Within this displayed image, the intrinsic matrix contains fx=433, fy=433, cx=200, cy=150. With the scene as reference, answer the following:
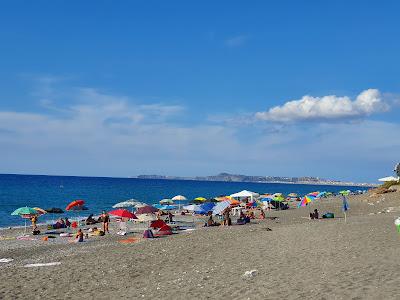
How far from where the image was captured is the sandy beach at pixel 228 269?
10.6 metres

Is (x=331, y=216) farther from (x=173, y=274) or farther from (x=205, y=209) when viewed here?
(x=173, y=274)

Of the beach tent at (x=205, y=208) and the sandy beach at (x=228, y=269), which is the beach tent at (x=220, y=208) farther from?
the sandy beach at (x=228, y=269)

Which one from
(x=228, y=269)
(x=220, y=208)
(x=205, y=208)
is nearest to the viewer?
(x=228, y=269)

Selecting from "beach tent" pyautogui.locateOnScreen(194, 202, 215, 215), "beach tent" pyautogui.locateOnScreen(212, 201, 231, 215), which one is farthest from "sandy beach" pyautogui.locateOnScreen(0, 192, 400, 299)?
"beach tent" pyautogui.locateOnScreen(194, 202, 215, 215)

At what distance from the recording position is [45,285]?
13.3 meters

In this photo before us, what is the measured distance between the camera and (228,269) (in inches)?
535

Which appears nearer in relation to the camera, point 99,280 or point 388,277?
point 388,277

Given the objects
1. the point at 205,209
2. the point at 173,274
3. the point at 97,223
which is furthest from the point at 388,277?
the point at 97,223

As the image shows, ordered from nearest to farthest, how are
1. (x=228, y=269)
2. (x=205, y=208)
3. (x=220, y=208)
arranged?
(x=228, y=269) → (x=220, y=208) → (x=205, y=208)

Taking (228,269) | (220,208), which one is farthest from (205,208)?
(228,269)

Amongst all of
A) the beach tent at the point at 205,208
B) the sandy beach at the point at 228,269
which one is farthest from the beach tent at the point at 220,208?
the sandy beach at the point at 228,269

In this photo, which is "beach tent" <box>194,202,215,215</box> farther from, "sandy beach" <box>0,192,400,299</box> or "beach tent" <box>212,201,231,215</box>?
"sandy beach" <box>0,192,400,299</box>

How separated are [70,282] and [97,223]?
2530 cm

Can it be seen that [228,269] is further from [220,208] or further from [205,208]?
[205,208]
